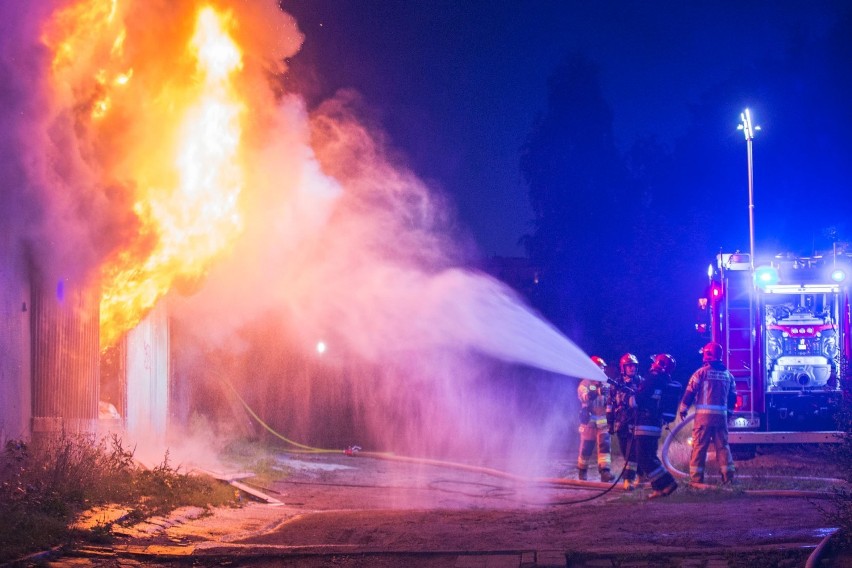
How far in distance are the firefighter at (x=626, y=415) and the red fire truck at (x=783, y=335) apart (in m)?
2.55

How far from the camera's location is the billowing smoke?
10.5 meters

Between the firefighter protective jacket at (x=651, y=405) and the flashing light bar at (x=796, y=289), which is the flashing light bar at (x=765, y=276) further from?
the firefighter protective jacket at (x=651, y=405)

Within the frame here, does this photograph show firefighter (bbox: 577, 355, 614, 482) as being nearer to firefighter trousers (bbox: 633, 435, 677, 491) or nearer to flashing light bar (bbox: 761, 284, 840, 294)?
firefighter trousers (bbox: 633, 435, 677, 491)

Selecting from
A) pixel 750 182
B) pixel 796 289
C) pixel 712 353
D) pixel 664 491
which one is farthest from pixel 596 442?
pixel 750 182

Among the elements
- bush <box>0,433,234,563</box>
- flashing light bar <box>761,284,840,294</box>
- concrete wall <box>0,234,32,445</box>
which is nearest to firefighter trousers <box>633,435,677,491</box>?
flashing light bar <box>761,284,840,294</box>

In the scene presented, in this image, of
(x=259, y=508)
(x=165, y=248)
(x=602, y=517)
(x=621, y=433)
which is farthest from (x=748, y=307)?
(x=165, y=248)

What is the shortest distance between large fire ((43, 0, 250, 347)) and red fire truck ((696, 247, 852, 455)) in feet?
29.0

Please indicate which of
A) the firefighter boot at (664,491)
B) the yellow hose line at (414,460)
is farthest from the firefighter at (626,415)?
the firefighter boot at (664,491)

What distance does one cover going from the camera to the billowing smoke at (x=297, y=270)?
34.4 ft

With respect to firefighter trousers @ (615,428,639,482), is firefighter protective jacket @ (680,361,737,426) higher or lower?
higher

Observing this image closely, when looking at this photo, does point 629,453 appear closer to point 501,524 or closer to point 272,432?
point 501,524

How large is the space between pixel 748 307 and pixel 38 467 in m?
11.5

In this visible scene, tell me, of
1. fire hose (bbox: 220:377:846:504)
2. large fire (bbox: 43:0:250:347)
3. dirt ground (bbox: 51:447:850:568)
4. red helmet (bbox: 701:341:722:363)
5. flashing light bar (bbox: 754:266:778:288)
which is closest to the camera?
dirt ground (bbox: 51:447:850:568)

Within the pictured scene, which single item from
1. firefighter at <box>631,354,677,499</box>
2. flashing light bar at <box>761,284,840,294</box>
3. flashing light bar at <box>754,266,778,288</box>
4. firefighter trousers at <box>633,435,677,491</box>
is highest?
flashing light bar at <box>754,266,778,288</box>
